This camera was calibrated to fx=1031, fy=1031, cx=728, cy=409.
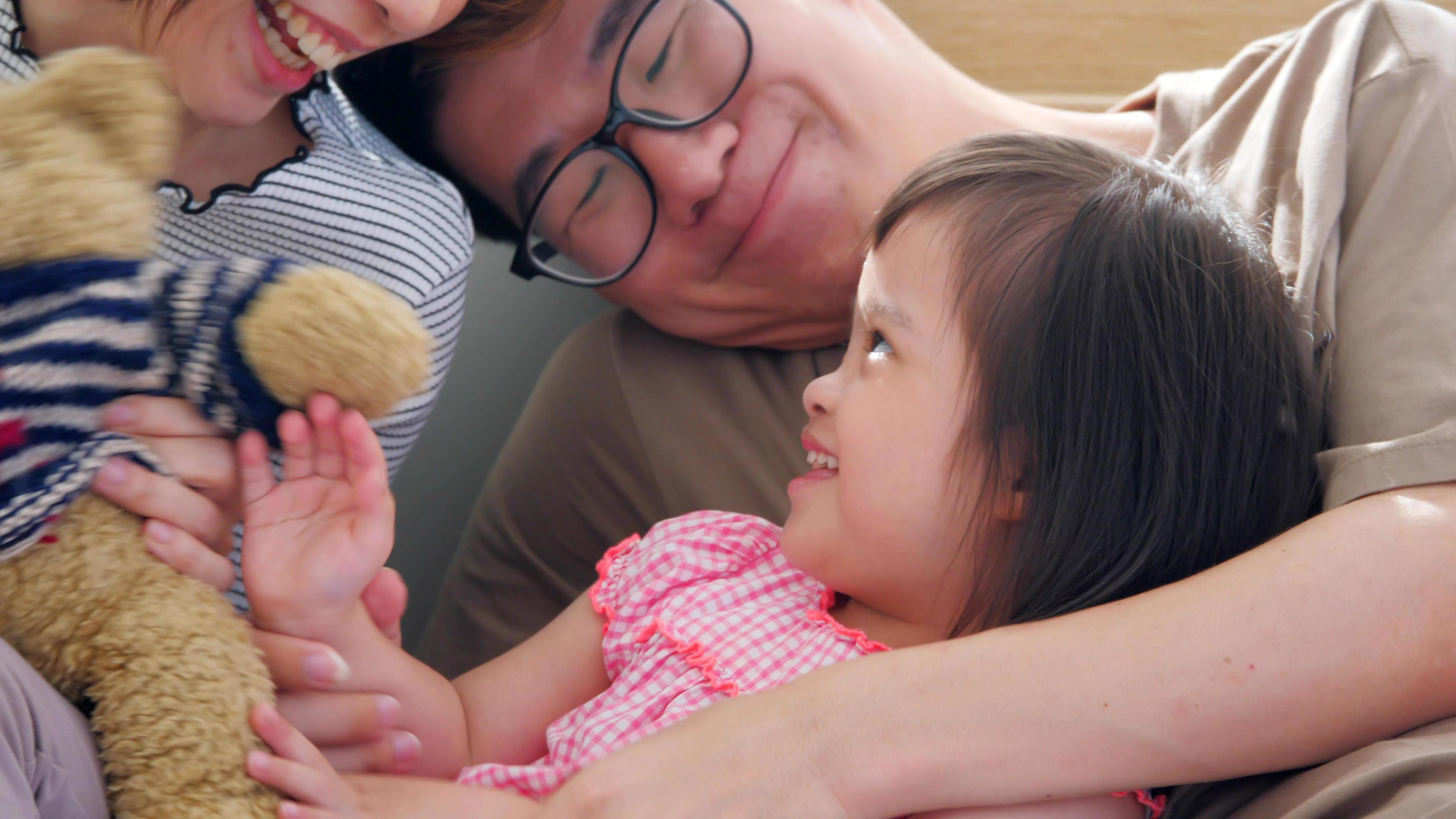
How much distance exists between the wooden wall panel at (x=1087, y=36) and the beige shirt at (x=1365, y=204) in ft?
2.07

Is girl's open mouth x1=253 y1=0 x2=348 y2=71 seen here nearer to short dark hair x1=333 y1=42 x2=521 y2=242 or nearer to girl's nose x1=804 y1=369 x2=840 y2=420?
short dark hair x1=333 y1=42 x2=521 y2=242

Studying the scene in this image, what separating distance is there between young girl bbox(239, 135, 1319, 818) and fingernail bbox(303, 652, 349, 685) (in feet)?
0.11

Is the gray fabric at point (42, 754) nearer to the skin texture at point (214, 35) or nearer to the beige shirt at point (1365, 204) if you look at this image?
the skin texture at point (214, 35)

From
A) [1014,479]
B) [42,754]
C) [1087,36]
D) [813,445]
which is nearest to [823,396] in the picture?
[813,445]

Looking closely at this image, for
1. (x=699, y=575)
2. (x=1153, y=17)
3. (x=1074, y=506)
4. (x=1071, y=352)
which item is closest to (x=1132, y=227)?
(x=1071, y=352)

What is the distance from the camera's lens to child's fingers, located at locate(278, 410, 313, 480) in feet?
2.17

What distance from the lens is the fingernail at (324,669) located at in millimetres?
747

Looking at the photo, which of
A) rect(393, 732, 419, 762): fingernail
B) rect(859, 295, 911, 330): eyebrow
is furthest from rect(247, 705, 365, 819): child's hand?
rect(859, 295, 911, 330): eyebrow

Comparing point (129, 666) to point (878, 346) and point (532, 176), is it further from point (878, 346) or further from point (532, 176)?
point (532, 176)

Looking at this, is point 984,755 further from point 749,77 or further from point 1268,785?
point 749,77

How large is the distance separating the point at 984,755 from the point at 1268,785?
0.69 feet

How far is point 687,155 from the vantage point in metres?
1.17

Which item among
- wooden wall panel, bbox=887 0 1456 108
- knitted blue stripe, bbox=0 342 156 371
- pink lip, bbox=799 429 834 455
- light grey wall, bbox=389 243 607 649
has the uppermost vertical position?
wooden wall panel, bbox=887 0 1456 108

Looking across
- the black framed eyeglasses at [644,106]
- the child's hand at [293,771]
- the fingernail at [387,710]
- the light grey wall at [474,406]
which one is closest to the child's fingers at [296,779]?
the child's hand at [293,771]
